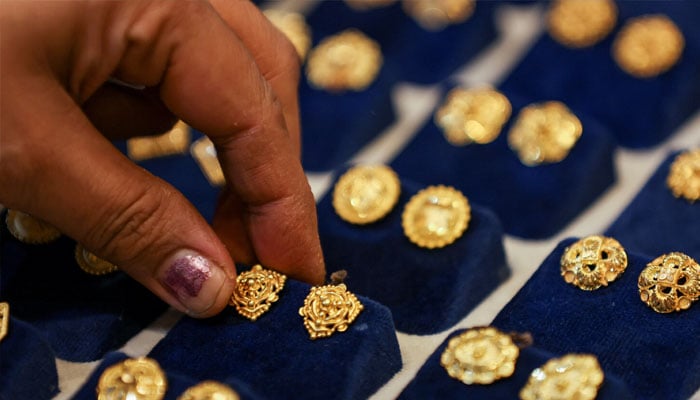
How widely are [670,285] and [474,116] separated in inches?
26.0

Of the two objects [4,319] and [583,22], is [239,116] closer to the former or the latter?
[4,319]

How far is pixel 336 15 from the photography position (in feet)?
8.41

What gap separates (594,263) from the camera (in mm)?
1517

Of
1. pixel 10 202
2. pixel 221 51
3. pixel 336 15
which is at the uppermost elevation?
pixel 221 51

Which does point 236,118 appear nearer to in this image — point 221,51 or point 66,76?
point 221,51

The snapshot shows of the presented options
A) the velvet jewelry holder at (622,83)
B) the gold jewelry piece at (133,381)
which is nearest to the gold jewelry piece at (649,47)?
the velvet jewelry holder at (622,83)

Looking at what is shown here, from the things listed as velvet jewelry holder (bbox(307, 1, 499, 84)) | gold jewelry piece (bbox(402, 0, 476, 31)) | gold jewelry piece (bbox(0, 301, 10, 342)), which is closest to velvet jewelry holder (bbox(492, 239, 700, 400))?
gold jewelry piece (bbox(0, 301, 10, 342))

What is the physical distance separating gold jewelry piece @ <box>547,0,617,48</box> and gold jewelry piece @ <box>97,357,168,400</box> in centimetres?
124

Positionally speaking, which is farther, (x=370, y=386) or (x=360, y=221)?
(x=360, y=221)

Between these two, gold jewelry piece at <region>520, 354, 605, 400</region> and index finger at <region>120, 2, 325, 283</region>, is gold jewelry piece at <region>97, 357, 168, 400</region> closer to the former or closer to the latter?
index finger at <region>120, 2, 325, 283</region>

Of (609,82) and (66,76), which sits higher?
(66,76)

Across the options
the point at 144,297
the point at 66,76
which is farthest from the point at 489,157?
the point at 66,76

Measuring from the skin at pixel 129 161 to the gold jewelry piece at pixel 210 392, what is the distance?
141 mm

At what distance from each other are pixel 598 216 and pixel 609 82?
37cm
